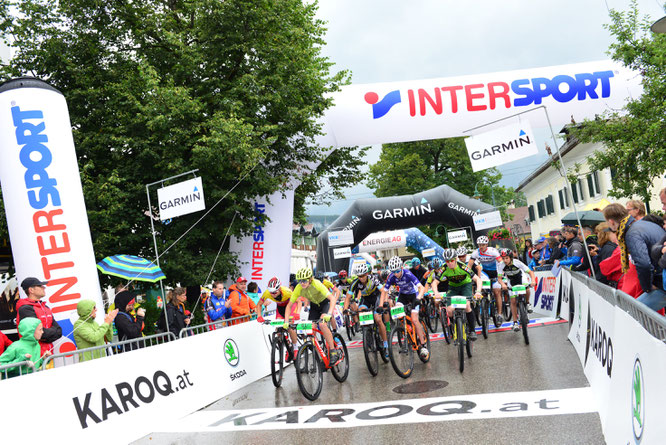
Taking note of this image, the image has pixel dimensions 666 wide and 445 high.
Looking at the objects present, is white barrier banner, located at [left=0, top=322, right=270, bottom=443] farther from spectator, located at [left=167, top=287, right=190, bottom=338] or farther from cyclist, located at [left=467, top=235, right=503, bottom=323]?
cyclist, located at [left=467, top=235, right=503, bottom=323]

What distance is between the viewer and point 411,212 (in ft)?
84.9

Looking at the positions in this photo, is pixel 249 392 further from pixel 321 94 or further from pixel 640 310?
pixel 321 94

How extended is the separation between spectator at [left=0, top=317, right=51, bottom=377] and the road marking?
175 cm

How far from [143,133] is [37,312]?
27.2 ft

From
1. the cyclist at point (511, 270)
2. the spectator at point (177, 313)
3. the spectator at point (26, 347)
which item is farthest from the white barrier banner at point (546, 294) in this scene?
the spectator at point (26, 347)

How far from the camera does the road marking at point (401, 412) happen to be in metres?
6.26

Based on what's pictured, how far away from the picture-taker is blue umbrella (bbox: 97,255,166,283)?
10153mm

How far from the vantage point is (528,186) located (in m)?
56.2

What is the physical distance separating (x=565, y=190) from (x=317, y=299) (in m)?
33.9

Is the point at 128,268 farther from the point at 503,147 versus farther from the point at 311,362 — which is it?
the point at 503,147

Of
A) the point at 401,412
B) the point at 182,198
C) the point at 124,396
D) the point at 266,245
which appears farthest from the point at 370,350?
the point at 266,245

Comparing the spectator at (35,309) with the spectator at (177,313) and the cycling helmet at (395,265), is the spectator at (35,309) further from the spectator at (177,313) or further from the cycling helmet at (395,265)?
the cycling helmet at (395,265)

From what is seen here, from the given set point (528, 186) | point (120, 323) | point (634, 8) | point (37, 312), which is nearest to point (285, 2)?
point (634, 8)

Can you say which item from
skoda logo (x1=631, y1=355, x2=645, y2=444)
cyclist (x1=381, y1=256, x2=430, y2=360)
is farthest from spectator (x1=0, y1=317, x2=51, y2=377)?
skoda logo (x1=631, y1=355, x2=645, y2=444)
